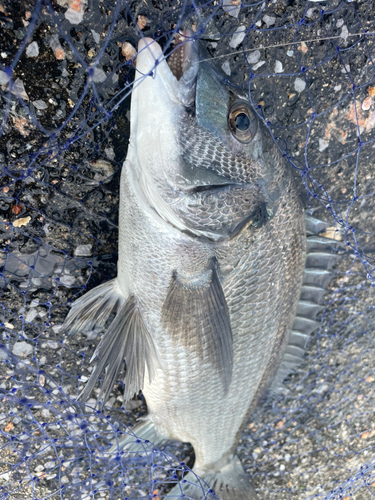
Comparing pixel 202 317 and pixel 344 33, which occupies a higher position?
pixel 344 33

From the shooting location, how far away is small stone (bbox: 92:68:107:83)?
1234mm

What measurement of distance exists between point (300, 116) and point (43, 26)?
1.10 metres

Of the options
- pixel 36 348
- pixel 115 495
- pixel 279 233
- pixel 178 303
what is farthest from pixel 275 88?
pixel 115 495

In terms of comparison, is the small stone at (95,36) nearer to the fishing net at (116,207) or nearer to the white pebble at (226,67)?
the fishing net at (116,207)

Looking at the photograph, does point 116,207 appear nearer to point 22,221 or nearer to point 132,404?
point 22,221

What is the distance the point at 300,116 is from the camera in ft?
5.05

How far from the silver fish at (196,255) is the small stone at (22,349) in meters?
0.33

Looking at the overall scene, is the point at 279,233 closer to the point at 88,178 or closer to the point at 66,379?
the point at 88,178

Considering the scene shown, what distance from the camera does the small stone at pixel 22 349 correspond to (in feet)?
5.02

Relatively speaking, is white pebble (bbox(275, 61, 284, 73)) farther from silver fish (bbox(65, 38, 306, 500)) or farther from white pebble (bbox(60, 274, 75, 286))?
white pebble (bbox(60, 274, 75, 286))

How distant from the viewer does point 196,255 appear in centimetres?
116

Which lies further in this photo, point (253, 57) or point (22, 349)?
point (22, 349)

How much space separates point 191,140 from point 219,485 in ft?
5.48

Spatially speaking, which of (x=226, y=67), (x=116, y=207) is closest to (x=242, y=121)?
(x=226, y=67)
